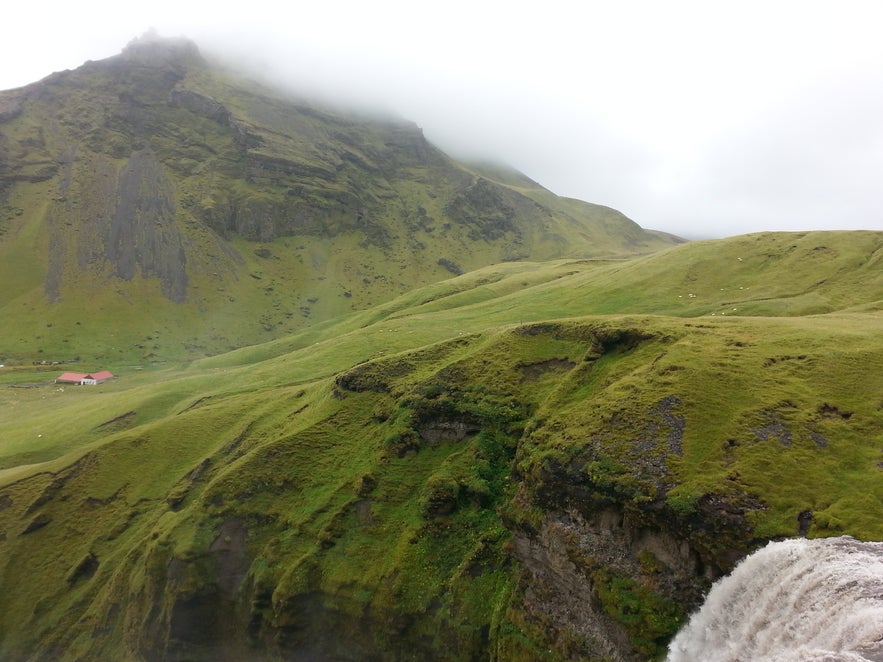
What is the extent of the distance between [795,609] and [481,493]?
22471 mm

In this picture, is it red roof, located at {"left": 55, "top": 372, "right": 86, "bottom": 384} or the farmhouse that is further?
red roof, located at {"left": 55, "top": 372, "right": 86, "bottom": 384}

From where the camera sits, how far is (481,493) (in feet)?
130

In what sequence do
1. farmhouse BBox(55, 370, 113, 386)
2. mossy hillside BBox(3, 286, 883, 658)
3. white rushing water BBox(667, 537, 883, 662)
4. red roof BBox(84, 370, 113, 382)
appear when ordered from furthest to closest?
red roof BBox(84, 370, 113, 382)
farmhouse BBox(55, 370, 113, 386)
mossy hillside BBox(3, 286, 883, 658)
white rushing water BBox(667, 537, 883, 662)

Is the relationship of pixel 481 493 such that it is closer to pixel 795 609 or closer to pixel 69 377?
pixel 795 609

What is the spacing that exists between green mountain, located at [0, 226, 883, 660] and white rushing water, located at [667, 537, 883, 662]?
1.15 m

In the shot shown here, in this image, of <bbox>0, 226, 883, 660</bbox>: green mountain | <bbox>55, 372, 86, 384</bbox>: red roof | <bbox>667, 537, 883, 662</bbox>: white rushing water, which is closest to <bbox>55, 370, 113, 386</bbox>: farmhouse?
<bbox>55, 372, 86, 384</bbox>: red roof

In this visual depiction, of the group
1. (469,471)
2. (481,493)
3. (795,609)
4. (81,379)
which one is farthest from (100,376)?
(795,609)

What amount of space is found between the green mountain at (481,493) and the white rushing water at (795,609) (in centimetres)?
115

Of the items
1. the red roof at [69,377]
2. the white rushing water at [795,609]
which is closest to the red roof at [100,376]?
the red roof at [69,377]

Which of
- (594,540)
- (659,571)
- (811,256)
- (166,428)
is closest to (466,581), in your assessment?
(594,540)

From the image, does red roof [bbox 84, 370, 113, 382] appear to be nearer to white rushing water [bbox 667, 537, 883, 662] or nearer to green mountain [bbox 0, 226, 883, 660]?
green mountain [bbox 0, 226, 883, 660]

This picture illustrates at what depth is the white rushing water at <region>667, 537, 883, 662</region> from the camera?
1712cm

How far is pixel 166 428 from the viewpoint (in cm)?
6662

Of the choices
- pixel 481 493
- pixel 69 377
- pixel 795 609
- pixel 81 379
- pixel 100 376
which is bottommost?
pixel 69 377
